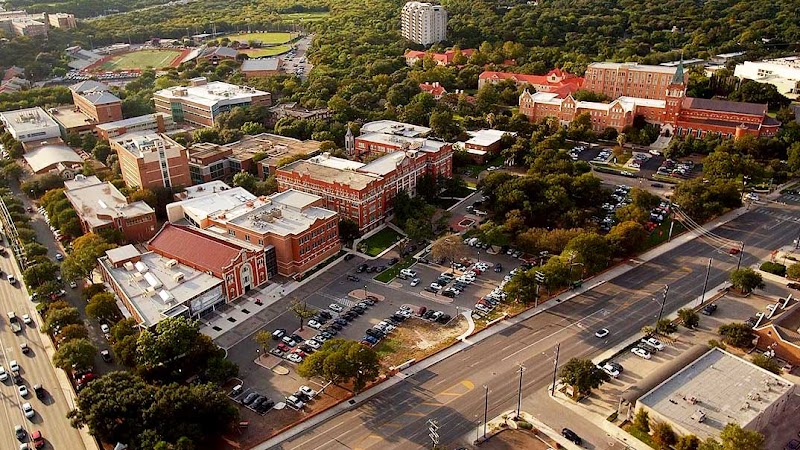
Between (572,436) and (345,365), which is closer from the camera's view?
(572,436)

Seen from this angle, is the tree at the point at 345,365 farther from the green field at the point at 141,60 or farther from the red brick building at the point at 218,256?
the green field at the point at 141,60

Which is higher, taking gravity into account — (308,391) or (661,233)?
(661,233)

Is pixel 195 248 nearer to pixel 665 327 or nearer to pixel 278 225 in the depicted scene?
pixel 278 225

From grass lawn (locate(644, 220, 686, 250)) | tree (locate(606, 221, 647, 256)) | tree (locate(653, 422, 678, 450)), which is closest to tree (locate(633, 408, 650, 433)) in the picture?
tree (locate(653, 422, 678, 450))

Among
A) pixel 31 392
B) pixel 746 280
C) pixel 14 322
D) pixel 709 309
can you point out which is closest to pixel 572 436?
pixel 709 309

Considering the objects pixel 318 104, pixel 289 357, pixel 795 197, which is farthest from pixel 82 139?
pixel 795 197

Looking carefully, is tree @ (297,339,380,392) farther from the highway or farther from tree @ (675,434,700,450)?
tree @ (675,434,700,450)
